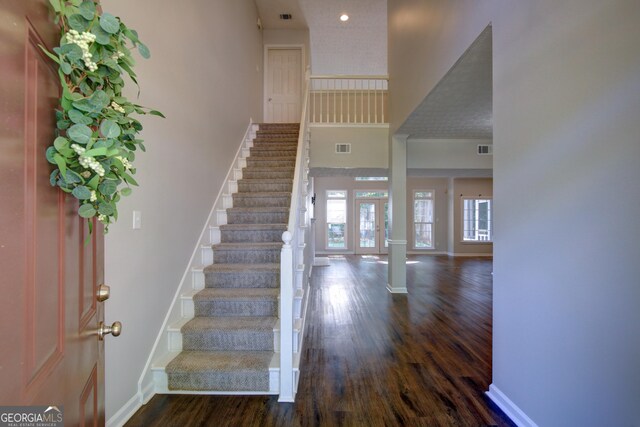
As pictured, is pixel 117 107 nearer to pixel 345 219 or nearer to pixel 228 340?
pixel 228 340

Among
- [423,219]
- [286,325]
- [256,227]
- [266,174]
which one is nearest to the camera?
[286,325]

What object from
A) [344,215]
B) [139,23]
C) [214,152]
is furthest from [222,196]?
[344,215]

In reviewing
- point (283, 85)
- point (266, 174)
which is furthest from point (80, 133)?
point (283, 85)

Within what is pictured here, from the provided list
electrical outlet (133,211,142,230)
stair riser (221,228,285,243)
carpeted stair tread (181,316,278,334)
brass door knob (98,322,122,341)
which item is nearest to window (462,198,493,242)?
stair riser (221,228,285,243)

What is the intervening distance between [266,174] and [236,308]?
214cm

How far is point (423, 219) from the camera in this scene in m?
11.0

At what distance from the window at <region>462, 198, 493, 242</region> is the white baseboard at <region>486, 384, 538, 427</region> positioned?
30.4 ft

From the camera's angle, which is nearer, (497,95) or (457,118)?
(497,95)

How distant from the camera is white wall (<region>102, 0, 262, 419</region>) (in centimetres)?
180

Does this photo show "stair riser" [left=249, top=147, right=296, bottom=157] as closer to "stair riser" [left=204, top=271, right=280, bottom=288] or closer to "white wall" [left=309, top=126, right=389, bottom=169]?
"white wall" [left=309, top=126, right=389, bottom=169]

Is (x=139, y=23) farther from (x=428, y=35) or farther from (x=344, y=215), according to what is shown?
(x=344, y=215)

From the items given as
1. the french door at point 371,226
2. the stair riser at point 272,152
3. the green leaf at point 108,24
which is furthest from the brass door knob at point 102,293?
the french door at point 371,226

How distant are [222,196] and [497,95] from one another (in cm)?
303

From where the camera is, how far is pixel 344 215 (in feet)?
36.3
